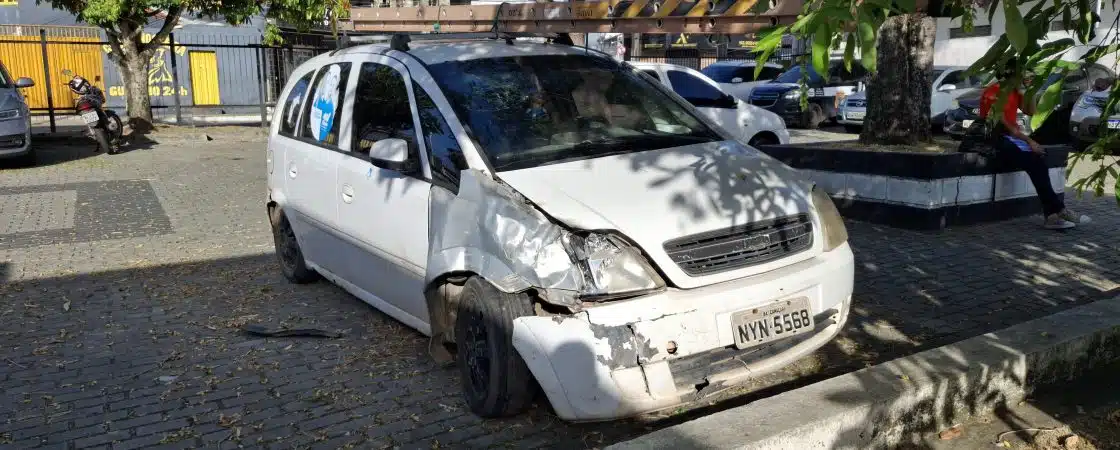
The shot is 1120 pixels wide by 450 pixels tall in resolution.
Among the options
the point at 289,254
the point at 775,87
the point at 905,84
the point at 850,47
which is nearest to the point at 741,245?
the point at 850,47

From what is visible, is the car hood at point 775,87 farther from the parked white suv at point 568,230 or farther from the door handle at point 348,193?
the door handle at point 348,193

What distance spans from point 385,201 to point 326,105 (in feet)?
4.27

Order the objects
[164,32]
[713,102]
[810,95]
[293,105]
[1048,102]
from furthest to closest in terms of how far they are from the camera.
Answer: [810,95]
[164,32]
[713,102]
[293,105]
[1048,102]

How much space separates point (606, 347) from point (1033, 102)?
1.73 meters

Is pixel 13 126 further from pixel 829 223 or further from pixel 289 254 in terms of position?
pixel 829 223

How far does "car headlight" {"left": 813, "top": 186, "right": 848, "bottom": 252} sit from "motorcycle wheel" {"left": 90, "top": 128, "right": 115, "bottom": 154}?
14021 millimetres

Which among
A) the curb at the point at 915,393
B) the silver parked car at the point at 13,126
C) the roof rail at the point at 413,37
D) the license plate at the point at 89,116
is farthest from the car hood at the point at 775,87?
the curb at the point at 915,393

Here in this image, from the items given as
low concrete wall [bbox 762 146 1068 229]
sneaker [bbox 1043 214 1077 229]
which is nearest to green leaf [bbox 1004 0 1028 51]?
low concrete wall [bbox 762 146 1068 229]

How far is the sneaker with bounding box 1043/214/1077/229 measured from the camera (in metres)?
8.25

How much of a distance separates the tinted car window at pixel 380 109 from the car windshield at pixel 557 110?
25 cm

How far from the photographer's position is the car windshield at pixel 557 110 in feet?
15.4

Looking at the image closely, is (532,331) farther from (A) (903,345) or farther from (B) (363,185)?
(A) (903,345)

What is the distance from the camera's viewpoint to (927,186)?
824 cm

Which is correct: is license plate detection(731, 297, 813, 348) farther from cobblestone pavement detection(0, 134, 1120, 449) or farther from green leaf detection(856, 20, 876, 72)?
green leaf detection(856, 20, 876, 72)
